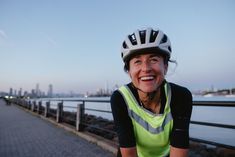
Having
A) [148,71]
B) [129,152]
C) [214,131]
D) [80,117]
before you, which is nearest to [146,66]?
[148,71]

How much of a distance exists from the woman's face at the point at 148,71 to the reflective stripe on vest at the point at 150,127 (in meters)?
0.13

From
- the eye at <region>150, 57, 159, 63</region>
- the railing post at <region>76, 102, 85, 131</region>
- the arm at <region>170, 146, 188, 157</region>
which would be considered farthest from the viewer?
the railing post at <region>76, 102, 85, 131</region>

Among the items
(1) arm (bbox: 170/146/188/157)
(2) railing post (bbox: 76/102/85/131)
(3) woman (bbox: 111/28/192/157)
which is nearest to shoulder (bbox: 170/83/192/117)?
(3) woman (bbox: 111/28/192/157)

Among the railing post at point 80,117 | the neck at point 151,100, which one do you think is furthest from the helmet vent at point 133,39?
the railing post at point 80,117

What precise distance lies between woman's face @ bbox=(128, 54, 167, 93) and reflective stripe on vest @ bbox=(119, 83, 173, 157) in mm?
129

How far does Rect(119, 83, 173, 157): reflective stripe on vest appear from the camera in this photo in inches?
75.5

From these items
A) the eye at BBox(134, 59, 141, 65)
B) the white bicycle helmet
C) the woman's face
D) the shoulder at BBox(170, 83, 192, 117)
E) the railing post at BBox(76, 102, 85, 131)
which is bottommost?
the railing post at BBox(76, 102, 85, 131)

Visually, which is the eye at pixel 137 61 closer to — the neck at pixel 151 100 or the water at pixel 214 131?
the neck at pixel 151 100

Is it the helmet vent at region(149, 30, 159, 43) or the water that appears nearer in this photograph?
the helmet vent at region(149, 30, 159, 43)

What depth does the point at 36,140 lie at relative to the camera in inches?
311

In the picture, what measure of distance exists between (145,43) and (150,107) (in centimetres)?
54

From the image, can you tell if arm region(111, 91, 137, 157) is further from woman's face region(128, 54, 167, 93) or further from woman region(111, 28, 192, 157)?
woman's face region(128, 54, 167, 93)

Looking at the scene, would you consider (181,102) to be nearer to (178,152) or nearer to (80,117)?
(178,152)

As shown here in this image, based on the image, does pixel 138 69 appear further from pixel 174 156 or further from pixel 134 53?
pixel 174 156
